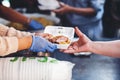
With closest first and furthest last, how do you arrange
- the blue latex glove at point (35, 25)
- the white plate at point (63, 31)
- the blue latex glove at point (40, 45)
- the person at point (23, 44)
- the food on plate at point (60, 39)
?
the person at point (23, 44) → the blue latex glove at point (40, 45) → the food on plate at point (60, 39) → the white plate at point (63, 31) → the blue latex glove at point (35, 25)

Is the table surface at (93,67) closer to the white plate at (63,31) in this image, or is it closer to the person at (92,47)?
the person at (92,47)

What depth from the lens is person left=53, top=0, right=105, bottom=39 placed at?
9.56 feet

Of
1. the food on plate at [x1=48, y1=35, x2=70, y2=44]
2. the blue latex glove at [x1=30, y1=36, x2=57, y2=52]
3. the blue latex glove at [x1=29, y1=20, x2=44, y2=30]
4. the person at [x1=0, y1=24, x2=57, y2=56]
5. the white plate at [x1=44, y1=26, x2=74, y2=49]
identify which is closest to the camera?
the person at [x1=0, y1=24, x2=57, y2=56]

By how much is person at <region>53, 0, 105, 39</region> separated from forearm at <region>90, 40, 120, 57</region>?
3.27 feet

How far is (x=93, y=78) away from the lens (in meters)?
1.82

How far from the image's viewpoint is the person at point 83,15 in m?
2.91

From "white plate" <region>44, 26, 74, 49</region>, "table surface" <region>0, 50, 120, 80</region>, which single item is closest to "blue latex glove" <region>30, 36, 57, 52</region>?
"white plate" <region>44, 26, 74, 49</region>

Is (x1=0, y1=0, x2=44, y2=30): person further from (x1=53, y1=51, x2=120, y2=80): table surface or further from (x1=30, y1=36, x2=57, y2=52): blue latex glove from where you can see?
(x1=30, y1=36, x2=57, y2=52): blue latex glove

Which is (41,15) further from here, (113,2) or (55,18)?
(113,2)

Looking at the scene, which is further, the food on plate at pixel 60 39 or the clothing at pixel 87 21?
the clothing at pixel 87 21

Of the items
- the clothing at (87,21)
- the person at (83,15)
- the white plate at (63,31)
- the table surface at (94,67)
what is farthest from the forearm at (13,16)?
the white plate at (63,31)

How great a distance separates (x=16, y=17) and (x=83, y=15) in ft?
2.45

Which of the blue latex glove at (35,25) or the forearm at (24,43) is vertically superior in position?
the blue latex glove at (35,25)

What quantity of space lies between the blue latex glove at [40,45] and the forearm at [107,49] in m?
0.38
